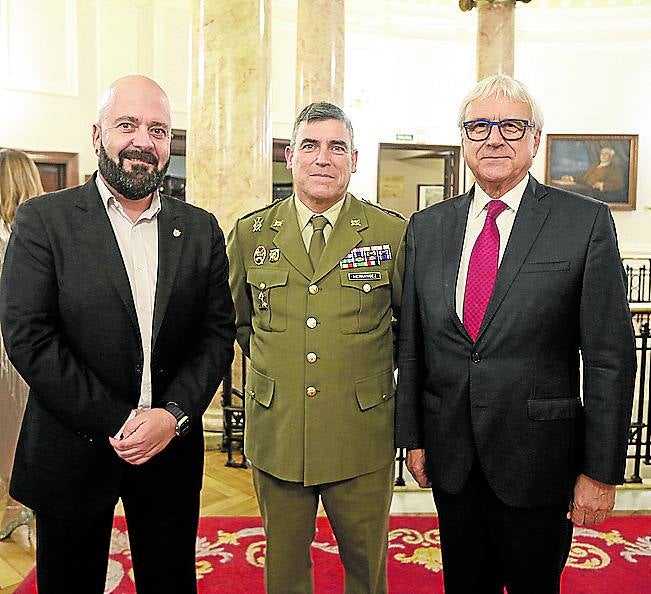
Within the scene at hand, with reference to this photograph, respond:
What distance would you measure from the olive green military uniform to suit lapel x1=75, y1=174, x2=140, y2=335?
50cm

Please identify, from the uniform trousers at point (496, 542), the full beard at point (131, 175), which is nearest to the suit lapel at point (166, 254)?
the full beard at point (131, 175)

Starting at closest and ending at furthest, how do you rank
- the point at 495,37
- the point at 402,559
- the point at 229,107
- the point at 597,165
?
the point at 402,559
the point at 229,107
the point at 495,37
the point at 597,165

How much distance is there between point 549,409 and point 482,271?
1.28ft

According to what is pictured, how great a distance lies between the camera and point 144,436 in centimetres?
190

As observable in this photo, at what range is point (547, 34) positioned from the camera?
1265cm

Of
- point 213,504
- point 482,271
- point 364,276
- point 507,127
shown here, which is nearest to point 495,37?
point 213,504

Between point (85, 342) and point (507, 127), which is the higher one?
point (507, 127)

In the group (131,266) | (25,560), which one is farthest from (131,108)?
(25,560)

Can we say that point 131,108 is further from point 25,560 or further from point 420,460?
point 25,560

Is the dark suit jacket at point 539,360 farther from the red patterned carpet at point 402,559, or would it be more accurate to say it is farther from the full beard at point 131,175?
the red patterned carpet at point 402,559

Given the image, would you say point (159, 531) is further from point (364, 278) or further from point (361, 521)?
point (364, 278)

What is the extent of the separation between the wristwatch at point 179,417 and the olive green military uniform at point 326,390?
359 mm

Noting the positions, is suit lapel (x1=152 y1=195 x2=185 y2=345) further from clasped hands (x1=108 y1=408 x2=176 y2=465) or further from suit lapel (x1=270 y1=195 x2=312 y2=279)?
suit lapel (x1=270 y1=195 x2=312 y2=279)

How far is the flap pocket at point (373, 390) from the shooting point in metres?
2.26
